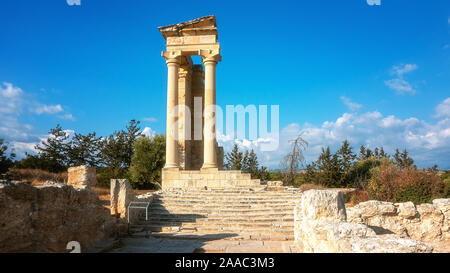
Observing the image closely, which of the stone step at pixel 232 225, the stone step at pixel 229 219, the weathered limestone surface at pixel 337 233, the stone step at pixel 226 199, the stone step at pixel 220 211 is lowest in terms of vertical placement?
the stone step at pixel 232 225

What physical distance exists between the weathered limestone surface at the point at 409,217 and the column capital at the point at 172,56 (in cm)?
1399

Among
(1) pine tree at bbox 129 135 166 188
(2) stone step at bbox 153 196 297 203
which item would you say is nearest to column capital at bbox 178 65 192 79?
(1) pine tree at bbox 129 135 166 188

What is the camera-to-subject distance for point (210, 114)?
18453mm

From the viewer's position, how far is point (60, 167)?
2844cm

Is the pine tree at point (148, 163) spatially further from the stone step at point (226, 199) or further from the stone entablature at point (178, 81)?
the stone step at point (226, 199)

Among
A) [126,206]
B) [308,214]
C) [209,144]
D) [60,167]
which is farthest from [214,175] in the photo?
[60,167]

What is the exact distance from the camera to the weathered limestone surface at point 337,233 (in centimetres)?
351

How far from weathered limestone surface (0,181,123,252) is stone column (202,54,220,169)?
10.3 m

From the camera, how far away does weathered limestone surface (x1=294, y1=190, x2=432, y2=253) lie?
11.5ft

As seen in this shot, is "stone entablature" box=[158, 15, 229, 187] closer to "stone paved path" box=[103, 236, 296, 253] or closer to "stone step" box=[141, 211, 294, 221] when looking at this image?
"stone step" box=[141, 211, 294, 221]

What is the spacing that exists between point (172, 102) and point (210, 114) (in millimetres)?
2429

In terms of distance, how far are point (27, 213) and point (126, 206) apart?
483cm

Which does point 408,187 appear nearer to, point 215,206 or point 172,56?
point 215,206

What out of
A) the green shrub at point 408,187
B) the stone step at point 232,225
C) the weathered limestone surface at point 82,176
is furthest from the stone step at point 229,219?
the green shrub at point 408,187
